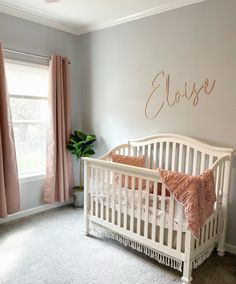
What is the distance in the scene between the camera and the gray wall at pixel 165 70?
8.07 feet

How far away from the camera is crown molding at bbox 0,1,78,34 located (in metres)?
2.86

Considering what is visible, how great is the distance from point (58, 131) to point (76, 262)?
1.72 metres

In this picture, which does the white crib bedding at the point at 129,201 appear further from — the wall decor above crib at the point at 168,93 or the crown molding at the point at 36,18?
the crown molding at the point at 36,18

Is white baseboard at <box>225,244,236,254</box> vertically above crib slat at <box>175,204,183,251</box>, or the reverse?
A: crib slat at <box>175,204,183,251</box>

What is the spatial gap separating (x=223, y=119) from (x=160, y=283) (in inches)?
61.8

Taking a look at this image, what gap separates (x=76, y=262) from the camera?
226 centimetres

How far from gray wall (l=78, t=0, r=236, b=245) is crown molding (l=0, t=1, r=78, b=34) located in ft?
0.98

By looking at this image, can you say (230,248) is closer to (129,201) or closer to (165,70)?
(129,201)

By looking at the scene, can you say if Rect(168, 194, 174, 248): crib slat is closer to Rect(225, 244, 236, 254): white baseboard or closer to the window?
Rect(225, 244, 236, 254): white baseboard

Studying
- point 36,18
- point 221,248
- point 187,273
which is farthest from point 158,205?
point 36,18

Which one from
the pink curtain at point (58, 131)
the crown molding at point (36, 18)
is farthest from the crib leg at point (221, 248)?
the crown molding at point (36, 18)

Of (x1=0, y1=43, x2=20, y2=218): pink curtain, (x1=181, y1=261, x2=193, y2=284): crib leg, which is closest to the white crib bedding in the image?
(x1=181, y1=261, x2=193, y2=284): crib leg

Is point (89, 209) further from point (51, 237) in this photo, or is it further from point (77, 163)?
point (77, 163)

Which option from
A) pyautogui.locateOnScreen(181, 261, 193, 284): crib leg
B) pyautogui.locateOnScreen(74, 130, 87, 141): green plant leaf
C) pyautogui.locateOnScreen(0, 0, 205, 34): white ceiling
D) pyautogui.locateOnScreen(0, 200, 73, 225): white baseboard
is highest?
pyautogui.locateOnScreen(0, 0, 205, 34): white ceiling
